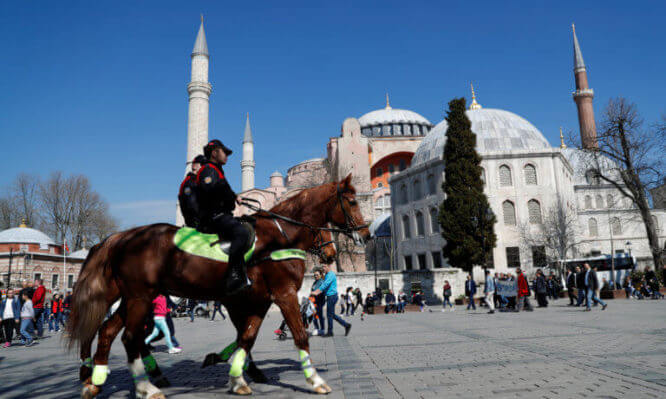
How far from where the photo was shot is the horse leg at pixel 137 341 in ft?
14.6

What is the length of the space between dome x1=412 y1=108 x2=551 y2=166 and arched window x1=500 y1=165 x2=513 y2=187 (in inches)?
67.8

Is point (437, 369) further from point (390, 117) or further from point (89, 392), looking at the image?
point (390, 117)

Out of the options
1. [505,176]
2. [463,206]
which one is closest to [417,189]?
[505,176]

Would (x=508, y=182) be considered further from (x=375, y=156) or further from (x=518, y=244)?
(x=375, y=156)

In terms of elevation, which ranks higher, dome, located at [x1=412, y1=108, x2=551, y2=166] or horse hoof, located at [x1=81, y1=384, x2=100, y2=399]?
dome, located at [x1=412, y1=108, x2=551, y2=166]

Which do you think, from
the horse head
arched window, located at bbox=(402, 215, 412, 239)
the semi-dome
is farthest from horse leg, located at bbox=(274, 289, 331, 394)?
the semi-dome

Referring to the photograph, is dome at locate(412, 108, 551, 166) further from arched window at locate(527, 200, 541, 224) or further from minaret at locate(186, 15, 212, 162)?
minaret at locate(186, 15, 212, 162)

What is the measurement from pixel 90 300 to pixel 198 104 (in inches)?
1770

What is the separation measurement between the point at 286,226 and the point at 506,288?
1697 centimetres

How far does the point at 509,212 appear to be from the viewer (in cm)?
3903

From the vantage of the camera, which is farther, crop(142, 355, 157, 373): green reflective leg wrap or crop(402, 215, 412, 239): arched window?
crop(402, 215, 412, 239): arched window

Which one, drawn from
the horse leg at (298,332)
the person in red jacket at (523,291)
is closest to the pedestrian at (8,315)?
the horse leg at (298,332)

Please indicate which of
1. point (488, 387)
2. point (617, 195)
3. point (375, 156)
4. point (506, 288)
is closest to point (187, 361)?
point (488, 387)

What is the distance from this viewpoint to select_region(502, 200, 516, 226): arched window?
127 feet
